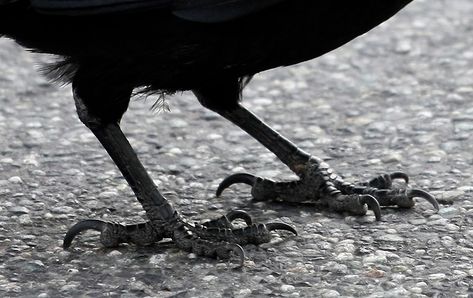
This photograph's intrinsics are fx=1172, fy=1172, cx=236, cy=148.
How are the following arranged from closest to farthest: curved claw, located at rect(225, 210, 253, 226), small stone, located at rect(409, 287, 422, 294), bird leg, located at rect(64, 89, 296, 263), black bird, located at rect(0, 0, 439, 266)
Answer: small stone, located at rect(409, 287, 422, 294), black bird, located at rect(0, 0, 439, 266), bird leg, located at rect(64, 89, 296, 263), curved claw, located at rect(225, 210, 253, 226)

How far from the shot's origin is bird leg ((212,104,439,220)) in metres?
4.86

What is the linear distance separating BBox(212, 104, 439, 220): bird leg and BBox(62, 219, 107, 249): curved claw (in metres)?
0.74

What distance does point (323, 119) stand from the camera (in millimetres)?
6156

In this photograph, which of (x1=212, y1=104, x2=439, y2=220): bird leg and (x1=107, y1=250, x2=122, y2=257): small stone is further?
(x1=212, y1=104, x2=439, y2=220): bird leg

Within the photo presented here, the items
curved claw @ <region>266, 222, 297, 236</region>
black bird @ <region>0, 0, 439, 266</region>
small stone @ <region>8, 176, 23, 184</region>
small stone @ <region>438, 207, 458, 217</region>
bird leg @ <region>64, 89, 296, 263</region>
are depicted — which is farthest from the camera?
small stone @ <region>8, 176, 23, 184</region>

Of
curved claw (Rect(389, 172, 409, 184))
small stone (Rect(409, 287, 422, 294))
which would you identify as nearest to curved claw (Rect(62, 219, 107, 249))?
small stone (Rect(409, 287, 422, 294))

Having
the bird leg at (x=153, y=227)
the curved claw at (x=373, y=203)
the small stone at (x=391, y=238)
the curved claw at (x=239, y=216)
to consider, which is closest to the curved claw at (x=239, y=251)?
the bird leg at (x=153, y=227)

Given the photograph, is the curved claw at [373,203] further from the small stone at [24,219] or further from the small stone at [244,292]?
the small stone at [24,219]

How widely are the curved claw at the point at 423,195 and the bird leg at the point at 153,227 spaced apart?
1.99 feet

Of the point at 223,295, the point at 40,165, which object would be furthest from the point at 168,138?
the point at 223,295

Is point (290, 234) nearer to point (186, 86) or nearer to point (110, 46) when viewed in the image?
point (186, 86)

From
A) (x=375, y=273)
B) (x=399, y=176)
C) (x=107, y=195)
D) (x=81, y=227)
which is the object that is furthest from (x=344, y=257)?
(x=107, y=195)

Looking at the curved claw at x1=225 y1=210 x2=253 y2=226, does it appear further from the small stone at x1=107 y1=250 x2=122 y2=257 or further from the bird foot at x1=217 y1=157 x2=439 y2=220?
the small stone at x1=107 y1=250 x2=122 y2=257

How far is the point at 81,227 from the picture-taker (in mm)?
4547
